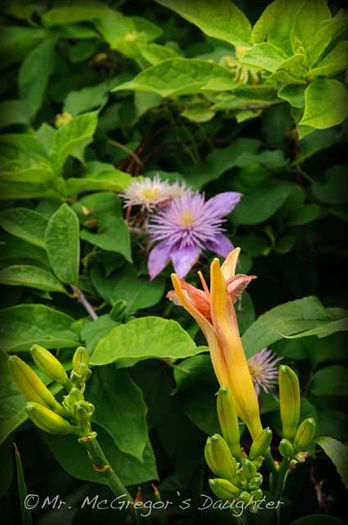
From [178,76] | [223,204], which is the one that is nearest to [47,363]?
[223,204]

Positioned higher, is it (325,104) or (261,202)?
(325,104)

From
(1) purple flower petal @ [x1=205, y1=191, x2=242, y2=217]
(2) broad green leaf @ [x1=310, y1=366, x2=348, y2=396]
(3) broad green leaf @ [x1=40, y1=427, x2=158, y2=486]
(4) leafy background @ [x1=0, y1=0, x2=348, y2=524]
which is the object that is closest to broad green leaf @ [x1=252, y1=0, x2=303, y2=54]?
(4) leafy background @ [x1=0, y1=0, x2=348, y2=524]

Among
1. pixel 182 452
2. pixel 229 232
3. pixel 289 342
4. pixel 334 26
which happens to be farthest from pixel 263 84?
pixel 182 452

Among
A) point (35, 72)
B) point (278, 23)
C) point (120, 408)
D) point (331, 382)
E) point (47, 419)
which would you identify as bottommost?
point (331, 382)

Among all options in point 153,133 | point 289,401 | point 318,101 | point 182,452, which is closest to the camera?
point 289,401

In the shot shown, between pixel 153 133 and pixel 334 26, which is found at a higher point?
pixel 334 26

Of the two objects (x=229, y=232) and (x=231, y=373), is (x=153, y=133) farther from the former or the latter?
(x=231, y=373)

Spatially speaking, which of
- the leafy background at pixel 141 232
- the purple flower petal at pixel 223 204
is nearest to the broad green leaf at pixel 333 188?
the leafy background at pixel 141 232

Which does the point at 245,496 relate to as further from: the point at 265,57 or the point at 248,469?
the point at 265,57
